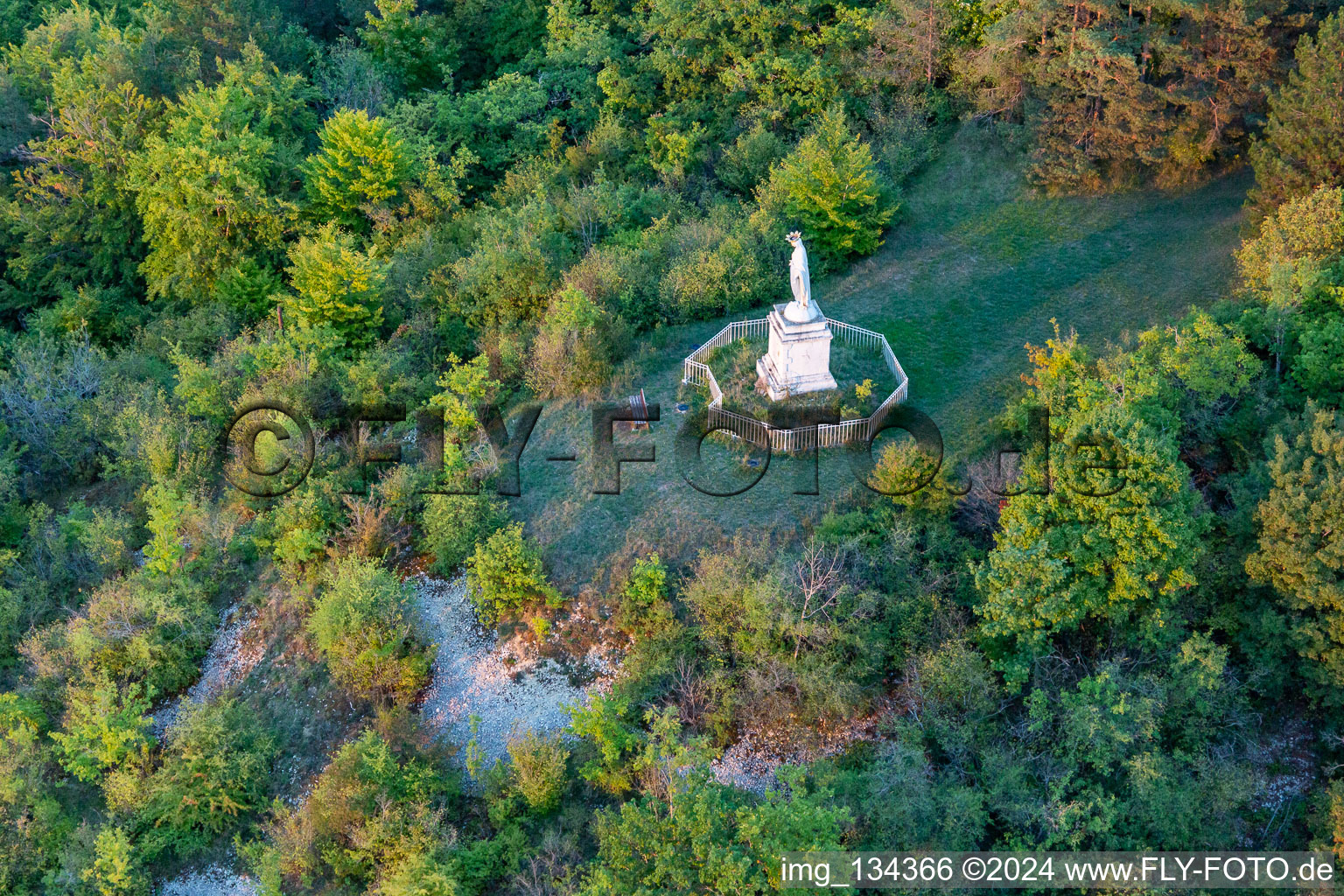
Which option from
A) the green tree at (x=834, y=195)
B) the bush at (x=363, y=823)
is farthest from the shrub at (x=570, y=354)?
the bush at (x=363, y=823)

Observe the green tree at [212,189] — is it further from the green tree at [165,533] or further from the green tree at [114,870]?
the green tree at [114,870]

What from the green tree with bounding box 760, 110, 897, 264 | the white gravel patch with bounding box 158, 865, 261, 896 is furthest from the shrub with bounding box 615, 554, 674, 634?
the green tree with bounding box 760, 110, 897, 264

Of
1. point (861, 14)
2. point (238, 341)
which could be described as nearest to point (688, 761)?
point (238, 341)

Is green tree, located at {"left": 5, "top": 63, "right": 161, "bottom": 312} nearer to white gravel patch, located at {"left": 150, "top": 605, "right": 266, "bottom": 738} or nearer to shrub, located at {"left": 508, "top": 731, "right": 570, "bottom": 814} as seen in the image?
white gravel patch, located at {"left": 150, "top": 605, "right": 266, "bottom": 738}

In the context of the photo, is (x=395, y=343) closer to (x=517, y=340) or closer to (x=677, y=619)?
(x=517, y=340)

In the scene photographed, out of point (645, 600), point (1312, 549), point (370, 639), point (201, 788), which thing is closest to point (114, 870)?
point (201, 788)

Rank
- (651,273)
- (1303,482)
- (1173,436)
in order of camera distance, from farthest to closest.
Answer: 1. (651,273)
2. (1173,436)
3. (1303,482)

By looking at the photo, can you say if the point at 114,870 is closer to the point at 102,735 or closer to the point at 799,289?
the point at 102,735
